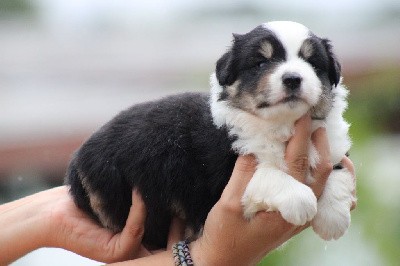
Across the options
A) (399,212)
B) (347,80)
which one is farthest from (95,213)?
(347,80)

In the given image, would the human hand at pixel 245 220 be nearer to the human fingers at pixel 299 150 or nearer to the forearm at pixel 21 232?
the human fingers at pixel 299 150

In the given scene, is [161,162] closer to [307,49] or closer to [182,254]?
[182,254]

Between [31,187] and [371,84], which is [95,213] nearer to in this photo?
[371,84]

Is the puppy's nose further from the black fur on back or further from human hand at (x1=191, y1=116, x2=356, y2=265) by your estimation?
the black fur on back

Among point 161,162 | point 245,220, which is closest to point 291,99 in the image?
point 245,220

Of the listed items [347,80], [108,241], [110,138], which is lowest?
[347,80]
